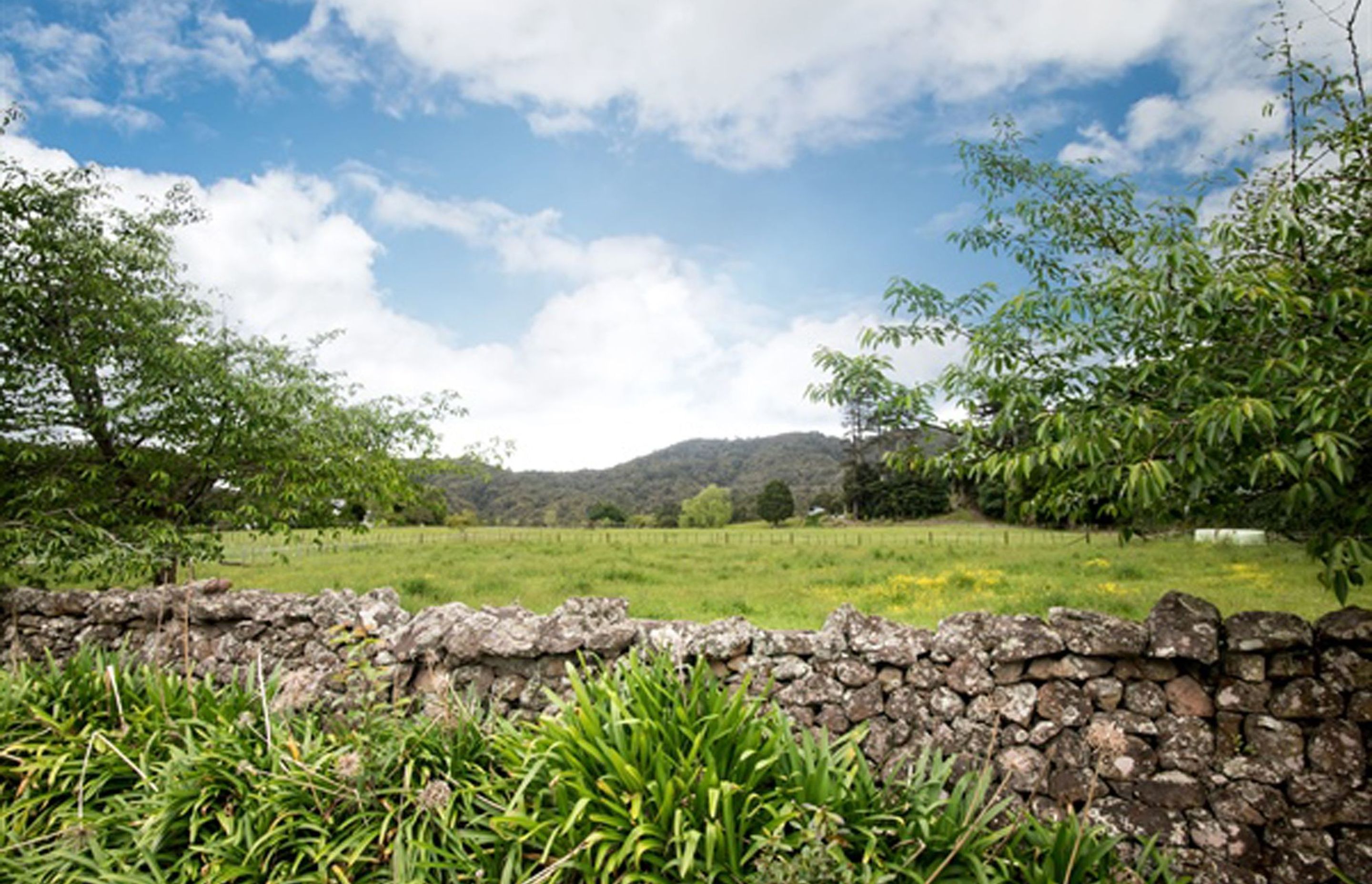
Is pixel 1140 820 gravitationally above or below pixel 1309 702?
below

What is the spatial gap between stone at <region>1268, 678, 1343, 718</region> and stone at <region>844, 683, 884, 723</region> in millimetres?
2386

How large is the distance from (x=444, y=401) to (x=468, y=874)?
9142 millimetres

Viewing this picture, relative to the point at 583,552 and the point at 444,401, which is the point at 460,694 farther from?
the point at 583,552

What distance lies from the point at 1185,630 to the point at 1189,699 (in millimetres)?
461

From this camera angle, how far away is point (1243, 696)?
4.47m

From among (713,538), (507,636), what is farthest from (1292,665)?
(713,538)

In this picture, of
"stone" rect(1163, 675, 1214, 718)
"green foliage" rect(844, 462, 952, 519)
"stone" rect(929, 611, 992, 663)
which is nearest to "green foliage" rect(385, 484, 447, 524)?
"stone" rect(929, 611, 992, 663)

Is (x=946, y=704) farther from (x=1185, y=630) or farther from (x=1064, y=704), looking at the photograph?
(x=1185, y=630)

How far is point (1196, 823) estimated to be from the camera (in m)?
4.36

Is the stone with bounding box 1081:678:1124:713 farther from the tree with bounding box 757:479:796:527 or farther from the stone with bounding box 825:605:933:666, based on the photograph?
the tree with bounding box 757:479:796:527

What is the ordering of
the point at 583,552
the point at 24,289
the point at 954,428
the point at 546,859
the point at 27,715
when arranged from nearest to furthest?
the point at 546,859 → the point at 954,428 → the point at 27,715 → the point at 24,289 → the point at 583,552

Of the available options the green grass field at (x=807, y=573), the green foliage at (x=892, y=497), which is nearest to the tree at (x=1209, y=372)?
the green grass field at (x=807, y=573)

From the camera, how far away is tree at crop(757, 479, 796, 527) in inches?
1262

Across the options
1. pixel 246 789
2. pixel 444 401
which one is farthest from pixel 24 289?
pixel 246 789
